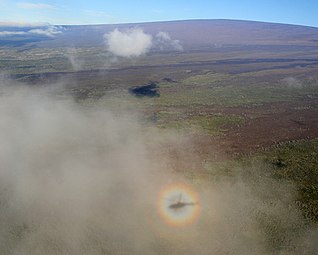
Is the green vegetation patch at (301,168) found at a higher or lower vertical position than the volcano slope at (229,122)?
higher

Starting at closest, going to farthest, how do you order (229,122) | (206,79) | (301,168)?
(301,168) < (229,122) < (206,79)

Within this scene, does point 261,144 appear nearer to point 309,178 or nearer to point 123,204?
point 309,178

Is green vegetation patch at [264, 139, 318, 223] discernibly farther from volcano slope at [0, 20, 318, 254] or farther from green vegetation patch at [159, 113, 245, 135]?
green vegetation patch at [159, 113, 245, 135]

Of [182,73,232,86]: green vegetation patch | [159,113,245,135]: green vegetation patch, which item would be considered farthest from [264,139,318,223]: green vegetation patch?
[182,73,232,86]: green vegetation patch

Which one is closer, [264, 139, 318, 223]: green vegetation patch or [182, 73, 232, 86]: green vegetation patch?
[264, 139, 318, 223]: green vegetation patch

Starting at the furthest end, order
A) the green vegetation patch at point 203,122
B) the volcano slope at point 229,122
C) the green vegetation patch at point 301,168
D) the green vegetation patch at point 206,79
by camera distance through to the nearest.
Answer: the green vegetation patch at point 206,79 → the green vegetation patch at point 203,122 → the green vegetation patch at point 301,168 → the volcano slope at point 229,122

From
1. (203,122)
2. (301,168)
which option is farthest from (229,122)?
(301,168)

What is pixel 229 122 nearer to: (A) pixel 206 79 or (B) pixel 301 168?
(B) pixel 301 168

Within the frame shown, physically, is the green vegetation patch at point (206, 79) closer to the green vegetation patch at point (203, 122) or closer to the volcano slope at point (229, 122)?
the volcano slope at point (229, 122)

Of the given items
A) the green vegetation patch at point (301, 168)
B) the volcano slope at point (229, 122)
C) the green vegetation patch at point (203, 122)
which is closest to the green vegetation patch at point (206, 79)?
the volcano slope at point (229, 122)

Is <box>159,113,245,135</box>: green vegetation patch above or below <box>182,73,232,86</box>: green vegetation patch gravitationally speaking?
above

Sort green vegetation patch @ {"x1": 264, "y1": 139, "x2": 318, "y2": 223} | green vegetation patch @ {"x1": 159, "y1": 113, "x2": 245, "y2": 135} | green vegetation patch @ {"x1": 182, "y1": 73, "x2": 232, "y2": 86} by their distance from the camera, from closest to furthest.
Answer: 1. green vegetation patch @ {"x1": 264, "y1": 139, "x2": 318, "y2": 223}
2. green vegetation patch @ {"x1": 159, "y1": 113, "x2": 245, "y2": 135}
3. green vegetation patch @ {"x1": 182, "y1": 73, "x2": 232, "y2": 86}

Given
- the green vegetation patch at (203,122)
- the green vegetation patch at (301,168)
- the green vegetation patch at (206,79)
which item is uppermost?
the green vegetation patch at (301,168)

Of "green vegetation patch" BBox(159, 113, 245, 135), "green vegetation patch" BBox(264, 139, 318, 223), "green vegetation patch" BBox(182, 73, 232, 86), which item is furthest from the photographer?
"green vegetation patch" BBox(182, 73, 232, 86)
